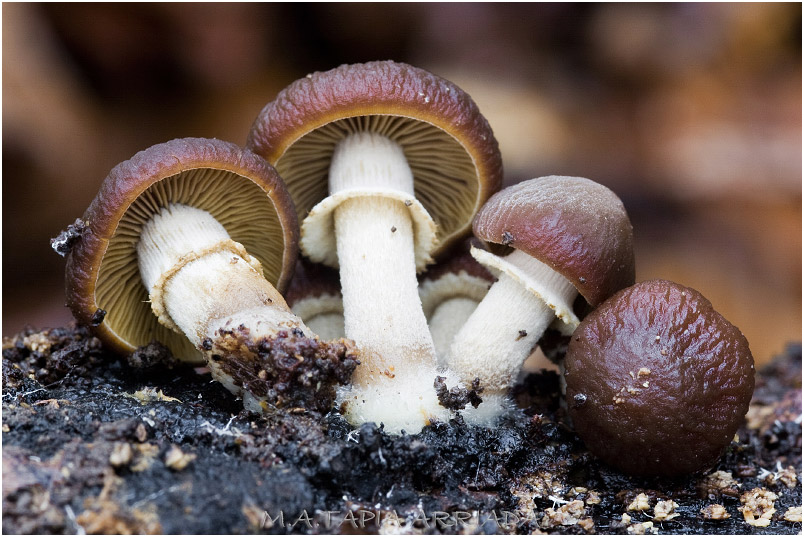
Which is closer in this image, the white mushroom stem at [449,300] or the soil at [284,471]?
the soil at [284,471]

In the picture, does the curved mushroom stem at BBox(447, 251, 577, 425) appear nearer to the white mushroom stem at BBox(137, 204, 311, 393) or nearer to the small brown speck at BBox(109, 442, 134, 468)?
the white mushroom stem at BBox(137, 204, 311, 393)

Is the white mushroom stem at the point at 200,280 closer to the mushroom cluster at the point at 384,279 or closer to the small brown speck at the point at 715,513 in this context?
the mushroom cluster at the point at 384,279

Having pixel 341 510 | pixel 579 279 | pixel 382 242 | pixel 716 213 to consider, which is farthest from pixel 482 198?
pixel 716 213

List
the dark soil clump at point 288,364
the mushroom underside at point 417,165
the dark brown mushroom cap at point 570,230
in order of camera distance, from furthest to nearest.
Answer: the mushroom underside at point 417,165 < the dark brown mushroom cap at point 570,230 < the dark soil clump at point 288,364

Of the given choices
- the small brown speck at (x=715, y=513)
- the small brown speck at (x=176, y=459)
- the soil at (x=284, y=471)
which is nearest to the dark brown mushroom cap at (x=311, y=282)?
the soil at (x=284, y=471)

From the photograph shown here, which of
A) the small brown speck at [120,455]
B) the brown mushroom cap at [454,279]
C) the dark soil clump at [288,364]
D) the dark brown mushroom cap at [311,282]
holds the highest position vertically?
the brown mushroom cap at [454,279]

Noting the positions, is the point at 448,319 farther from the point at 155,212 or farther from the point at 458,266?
the point at 155,212
